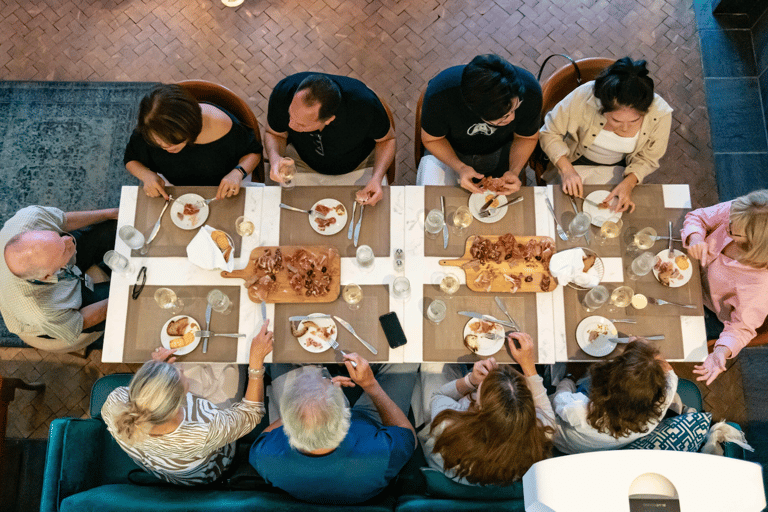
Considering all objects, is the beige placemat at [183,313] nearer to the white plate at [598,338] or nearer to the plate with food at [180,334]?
the plate with food at [180,334]

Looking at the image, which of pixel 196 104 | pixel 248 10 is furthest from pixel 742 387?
pixel 248 10

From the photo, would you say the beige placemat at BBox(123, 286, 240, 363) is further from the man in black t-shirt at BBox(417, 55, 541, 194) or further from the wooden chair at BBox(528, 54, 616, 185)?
the wooden chair at BBox(528, 54, 616, 185)

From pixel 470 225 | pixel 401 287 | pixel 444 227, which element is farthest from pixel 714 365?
pixel 401 287

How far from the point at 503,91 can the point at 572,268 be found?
847 mm

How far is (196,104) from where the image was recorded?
2521 mm

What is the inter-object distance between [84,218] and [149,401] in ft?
4.71

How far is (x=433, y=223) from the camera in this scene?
2.47 metres

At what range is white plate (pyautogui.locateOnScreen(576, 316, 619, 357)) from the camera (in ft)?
7.73

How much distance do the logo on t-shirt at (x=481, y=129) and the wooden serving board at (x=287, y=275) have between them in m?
1.00

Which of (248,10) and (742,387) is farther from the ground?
(248,10)

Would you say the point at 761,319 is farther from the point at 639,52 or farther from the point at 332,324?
the point at 639,52

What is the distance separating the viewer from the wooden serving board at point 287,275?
2412mm

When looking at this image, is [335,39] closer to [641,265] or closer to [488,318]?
[488,318]

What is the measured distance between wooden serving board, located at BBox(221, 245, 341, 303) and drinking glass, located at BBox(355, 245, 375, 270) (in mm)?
100
